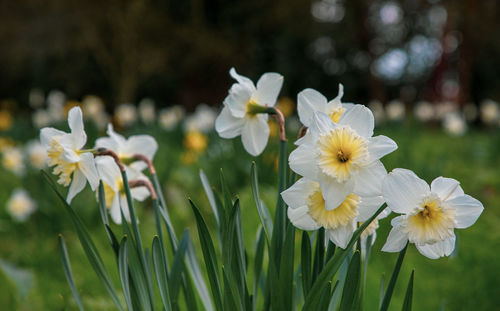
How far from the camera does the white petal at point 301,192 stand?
64cm

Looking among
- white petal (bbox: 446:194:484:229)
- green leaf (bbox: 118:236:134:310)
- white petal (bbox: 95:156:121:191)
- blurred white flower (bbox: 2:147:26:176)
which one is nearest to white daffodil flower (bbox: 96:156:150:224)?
white petal (bbox: 95:156:121:191)

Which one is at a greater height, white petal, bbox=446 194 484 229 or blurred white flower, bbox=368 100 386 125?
white petal, bbox=446 194 484 229

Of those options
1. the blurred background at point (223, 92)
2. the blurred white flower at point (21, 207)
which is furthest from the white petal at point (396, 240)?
the blurred white flower at point (21, 207)

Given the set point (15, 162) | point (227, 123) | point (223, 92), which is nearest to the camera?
point (227, 123)

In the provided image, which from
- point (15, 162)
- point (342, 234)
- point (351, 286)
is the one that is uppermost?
point (342, 234)

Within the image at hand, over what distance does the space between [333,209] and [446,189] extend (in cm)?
16

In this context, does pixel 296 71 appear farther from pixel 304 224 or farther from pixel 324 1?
pixel 304 224

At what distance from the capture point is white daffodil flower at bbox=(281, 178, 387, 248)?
0.63 meters

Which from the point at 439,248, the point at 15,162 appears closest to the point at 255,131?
the point at 439,248

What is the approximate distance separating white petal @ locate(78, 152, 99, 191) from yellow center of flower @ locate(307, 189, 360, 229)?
0.37m

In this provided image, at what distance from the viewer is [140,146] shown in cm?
92

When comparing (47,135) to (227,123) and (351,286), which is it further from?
(351,286)

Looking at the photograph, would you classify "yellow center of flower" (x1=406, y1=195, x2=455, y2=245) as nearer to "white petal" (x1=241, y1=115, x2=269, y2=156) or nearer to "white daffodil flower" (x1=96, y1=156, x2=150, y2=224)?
"white petal" (x1=241, y1=115, x2=269, y2=156)

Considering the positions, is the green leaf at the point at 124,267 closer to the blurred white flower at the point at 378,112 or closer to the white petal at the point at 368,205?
the white petal at the point at 368,205
